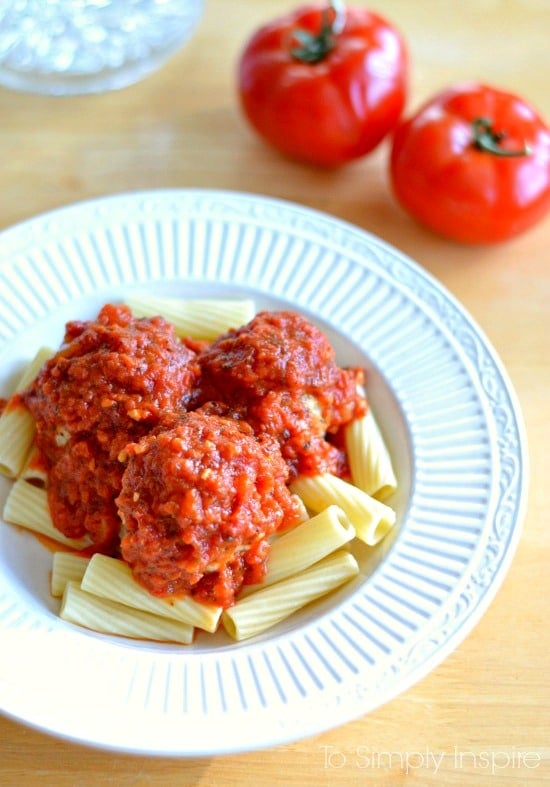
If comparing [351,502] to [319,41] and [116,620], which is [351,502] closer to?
[116,620]

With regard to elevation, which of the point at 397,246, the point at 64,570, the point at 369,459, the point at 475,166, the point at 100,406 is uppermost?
the point at 100,406

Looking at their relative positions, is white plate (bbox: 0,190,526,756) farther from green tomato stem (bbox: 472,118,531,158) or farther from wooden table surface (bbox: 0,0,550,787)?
green tomato stem (bbox: 472,118,531,158)

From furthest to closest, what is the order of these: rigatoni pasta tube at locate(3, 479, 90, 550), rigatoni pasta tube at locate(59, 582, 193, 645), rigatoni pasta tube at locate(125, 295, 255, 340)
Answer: rigatoni pasta tube at locate(125, 295, 255, 340) → rigatoni pasta tube at locate(3, 479, 90, 550) → rigatoni pasta tube at locate(59, 582, 193, 645)

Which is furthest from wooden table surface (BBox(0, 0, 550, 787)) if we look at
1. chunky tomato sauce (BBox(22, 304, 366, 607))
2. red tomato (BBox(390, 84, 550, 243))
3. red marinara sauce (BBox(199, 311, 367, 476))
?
red marinara sauce (BBox(199, 311, 367, 476))

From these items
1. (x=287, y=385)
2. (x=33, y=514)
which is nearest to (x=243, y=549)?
(x=287, y=385)

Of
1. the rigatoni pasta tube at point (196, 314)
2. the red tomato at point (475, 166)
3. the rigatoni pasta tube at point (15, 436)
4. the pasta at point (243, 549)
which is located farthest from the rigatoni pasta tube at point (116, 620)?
the red tomato at point (475, 166)

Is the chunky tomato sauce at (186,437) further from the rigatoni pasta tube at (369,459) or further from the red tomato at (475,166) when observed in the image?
the red tomato at (475,166)

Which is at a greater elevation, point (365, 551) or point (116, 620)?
point (116, 620)
